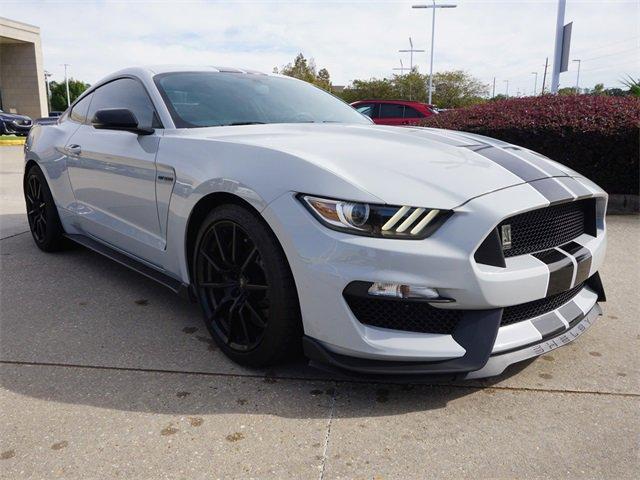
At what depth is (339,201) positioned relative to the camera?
6.86 ft

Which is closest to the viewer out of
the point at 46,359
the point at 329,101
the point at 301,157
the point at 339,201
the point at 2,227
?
the point at 339,201

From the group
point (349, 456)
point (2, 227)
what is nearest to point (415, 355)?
point (349, 456)

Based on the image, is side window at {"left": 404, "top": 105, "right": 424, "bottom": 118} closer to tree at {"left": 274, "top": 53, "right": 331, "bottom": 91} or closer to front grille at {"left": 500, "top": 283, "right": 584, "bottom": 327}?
front grille at {"left": 500, "top": 283, "right": 584, "bottom": 327}

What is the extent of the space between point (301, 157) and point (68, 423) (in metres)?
1.40

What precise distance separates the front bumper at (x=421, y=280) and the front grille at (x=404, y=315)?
0.03 m

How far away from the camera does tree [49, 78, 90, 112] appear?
7469 cm

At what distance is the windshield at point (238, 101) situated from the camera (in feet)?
10.1

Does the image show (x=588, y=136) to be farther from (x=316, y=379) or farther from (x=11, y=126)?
(x=11, y=126)

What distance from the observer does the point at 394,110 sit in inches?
523

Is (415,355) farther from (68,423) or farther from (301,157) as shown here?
(68,423)

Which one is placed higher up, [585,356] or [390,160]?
[390,160]

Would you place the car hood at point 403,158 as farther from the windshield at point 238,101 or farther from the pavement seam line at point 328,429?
the pavement seam line at point 328,429

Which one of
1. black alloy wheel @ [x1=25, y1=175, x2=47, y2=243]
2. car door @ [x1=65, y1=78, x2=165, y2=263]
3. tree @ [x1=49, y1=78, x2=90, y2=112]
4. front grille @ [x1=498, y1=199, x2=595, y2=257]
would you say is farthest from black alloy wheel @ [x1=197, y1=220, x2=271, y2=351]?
tree @ [x1=49, y1=78, x2=90, y2=112]

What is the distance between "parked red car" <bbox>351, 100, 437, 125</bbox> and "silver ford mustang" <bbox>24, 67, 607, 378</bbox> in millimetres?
10156
